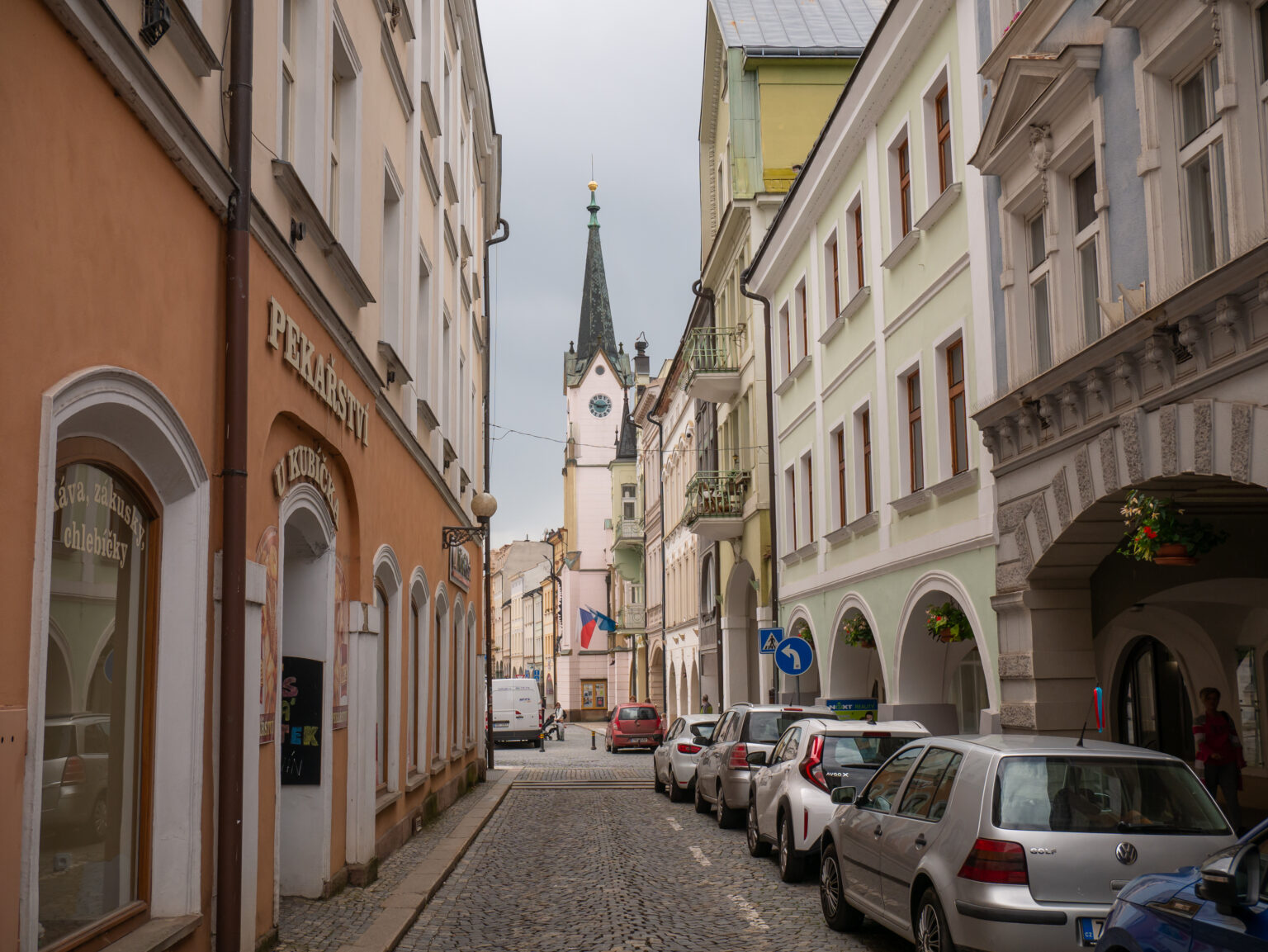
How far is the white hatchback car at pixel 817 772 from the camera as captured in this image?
12227 mm

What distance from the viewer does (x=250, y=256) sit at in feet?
27.6

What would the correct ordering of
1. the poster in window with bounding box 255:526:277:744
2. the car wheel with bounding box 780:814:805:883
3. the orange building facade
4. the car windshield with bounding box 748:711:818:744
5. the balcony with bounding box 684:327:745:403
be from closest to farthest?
the orange building facade → the poster in window with bounding box 255:526:277:744 → the car wheel with bounding box 780:814:805:883 → the car windshield with bounding box 748:711:818:744 → the balcony with bounding box 684:327:745:403

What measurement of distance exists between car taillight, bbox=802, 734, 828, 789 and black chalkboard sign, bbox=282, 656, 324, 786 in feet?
14.6

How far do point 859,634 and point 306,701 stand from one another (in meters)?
11.8

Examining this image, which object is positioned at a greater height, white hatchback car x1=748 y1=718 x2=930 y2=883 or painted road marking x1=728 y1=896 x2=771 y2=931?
white hatchback car x1=748 y1=718 x2=930 y2=883

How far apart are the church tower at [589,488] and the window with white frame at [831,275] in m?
61.7

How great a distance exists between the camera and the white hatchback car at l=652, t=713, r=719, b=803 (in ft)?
71.8

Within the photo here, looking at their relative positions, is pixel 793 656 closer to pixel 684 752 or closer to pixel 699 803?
pixel 699 803

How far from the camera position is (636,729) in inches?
1617


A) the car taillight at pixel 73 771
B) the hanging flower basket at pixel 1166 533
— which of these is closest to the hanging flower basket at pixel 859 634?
the hanging flower basket at pixel 1166 533

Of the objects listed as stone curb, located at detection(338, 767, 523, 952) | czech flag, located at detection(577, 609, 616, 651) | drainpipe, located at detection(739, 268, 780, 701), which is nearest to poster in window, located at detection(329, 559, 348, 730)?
stone curb, located at detection(338, 767, 523, 952)

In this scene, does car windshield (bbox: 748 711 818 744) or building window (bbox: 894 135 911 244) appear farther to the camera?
building window (bbox: 894 135 911 244)

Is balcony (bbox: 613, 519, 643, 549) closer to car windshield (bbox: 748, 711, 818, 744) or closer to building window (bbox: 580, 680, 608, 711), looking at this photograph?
building window (bbox: 580, 680, 608, 711)

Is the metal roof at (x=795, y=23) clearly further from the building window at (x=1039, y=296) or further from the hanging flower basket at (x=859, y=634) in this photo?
the building window at (x=1039, y=296)
